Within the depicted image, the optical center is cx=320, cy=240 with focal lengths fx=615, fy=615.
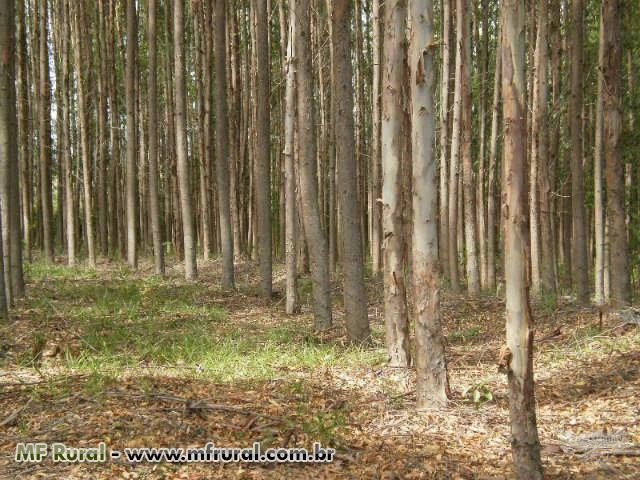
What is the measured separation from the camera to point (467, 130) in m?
12.9

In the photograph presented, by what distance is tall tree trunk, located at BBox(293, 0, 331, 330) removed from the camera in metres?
9.27

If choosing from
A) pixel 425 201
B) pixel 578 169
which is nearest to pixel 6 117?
pixel 425 201

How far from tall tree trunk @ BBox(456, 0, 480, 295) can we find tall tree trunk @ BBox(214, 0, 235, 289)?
16.3 feet

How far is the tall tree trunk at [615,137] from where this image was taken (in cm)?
924

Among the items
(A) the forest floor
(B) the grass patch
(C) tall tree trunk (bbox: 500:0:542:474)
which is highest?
(C) tall tree trunk (bbox: 500:0:542:474)

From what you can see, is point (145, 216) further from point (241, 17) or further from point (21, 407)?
point (21, 407)

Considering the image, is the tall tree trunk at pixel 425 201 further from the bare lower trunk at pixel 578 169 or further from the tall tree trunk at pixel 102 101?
the tall tree trunk at pixel 102 101

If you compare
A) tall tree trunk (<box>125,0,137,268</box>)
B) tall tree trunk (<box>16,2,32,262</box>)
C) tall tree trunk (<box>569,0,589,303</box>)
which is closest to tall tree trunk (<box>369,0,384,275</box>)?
tall tree trunk (<box>569,0,589,303</box>)

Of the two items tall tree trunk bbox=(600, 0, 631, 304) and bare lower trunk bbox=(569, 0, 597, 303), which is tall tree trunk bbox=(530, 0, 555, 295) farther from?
tall tree trunk bbox=(600, 0, 631, 304)

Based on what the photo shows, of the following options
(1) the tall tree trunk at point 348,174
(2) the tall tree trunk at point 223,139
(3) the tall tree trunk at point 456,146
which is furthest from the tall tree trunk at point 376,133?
(1) the tall tree trunk at point 348,174

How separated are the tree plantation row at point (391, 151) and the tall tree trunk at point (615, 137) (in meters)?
0.02

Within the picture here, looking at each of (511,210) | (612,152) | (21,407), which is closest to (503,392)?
(511,210)

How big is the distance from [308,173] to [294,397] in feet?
14.6

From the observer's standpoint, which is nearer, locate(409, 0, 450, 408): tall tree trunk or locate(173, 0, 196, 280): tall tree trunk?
locate(409, 0, 450, 408): tall tree trunk
